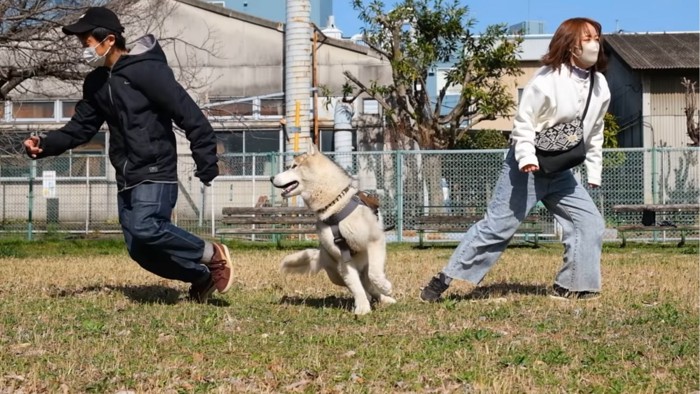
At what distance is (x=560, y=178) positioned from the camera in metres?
6.98

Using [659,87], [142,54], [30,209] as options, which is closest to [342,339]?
[142,54]

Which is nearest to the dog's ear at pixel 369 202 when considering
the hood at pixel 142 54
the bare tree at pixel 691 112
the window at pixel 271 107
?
the hood at pixel 142 54

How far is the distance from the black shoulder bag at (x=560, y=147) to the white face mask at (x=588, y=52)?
16.2 inches

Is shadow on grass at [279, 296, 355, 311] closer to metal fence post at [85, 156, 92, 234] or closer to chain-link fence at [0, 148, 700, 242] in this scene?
chain-link fence at [0, 148, 700, 242]

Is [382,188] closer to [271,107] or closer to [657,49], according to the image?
[271,107]

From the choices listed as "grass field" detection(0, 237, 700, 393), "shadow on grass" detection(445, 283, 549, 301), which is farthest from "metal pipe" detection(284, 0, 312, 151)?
"shadow on grass" detection(445, 283, 549, 301)

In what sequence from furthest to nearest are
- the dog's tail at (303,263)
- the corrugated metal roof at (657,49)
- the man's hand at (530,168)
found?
1. the corrugated metal roof at (657,49)
2. the dog's tail at (303,263)
3. the man's hand at (530,168)

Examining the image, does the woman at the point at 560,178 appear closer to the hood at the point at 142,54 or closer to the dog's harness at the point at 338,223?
the dog's harness at the point at 338,223

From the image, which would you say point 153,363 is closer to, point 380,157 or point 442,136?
point 380,157

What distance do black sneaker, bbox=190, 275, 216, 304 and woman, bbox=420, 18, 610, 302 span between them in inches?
63.4

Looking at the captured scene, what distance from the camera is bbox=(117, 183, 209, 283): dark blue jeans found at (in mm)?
6551

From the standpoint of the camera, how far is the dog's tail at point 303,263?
715 centimetres

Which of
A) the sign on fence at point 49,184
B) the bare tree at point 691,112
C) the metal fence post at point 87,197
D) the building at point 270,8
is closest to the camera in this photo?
the sign on fence at point 49,184

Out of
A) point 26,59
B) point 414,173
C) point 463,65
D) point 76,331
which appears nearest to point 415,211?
point 414,173
